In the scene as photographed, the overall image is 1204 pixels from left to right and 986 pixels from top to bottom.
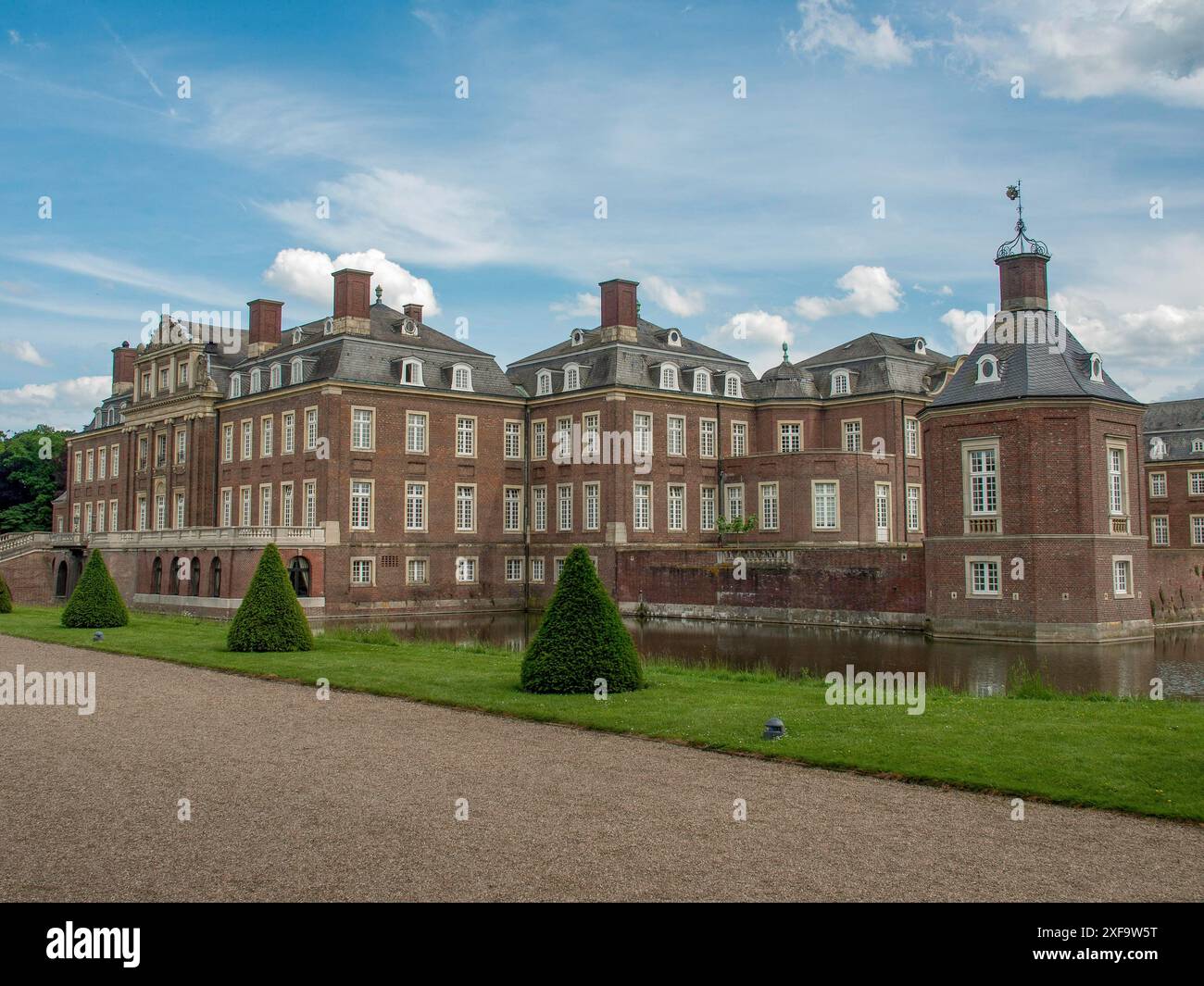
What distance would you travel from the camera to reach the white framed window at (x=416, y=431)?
133 feet

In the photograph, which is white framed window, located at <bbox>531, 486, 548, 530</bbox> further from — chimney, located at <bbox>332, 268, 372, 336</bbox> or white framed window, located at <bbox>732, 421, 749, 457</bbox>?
chimney, located at <bbox>332, 268, 372, 336</bbox>

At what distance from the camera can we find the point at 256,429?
43.3 m

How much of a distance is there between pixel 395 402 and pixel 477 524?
6.00 metres

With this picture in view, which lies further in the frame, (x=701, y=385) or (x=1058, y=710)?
(x=701, y=385)

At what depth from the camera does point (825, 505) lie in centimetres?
4050

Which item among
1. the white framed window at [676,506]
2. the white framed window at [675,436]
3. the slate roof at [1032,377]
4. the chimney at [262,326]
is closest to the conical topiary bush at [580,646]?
the slate roof at [1032,377]

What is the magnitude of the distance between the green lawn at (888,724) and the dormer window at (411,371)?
2309cm

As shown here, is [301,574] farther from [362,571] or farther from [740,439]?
[740,439]

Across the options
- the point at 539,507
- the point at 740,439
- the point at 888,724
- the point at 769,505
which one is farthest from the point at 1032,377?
the point at 539,507

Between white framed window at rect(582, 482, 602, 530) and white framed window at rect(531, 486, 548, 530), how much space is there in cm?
244

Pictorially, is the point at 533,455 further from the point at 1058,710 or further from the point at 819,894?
the point at 819,894

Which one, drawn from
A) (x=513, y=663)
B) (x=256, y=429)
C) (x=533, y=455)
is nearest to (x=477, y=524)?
(x=533, y=455)

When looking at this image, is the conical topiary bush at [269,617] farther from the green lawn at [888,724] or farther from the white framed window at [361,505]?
the white framed window at [361,505]
